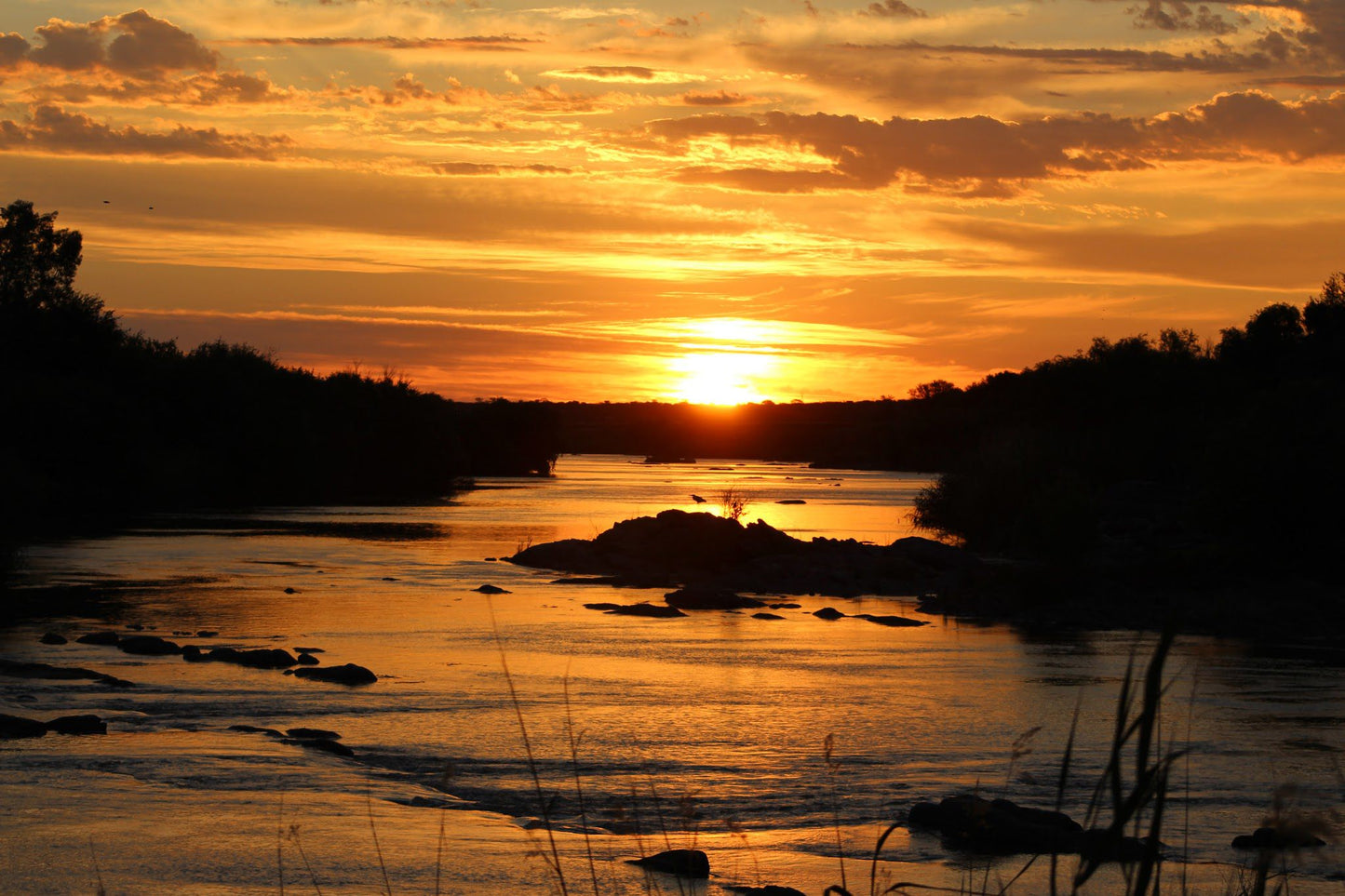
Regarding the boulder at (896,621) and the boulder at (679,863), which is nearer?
the boulder at (679,863)

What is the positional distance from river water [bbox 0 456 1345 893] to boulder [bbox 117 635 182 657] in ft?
2.10

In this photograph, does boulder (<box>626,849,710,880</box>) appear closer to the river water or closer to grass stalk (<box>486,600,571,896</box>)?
the river water

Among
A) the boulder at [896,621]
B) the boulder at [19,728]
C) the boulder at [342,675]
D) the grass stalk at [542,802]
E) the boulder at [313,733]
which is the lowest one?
the boulder at [896,621]

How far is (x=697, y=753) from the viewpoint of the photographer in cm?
2358

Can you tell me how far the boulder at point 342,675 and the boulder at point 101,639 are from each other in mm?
6552

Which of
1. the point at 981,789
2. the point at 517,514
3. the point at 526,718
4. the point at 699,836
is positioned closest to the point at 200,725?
the point at 526,718

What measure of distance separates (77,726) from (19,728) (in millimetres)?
892

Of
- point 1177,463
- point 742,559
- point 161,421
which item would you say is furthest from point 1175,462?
point 161,421

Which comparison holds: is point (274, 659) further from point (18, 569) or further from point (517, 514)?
point (517, 514)

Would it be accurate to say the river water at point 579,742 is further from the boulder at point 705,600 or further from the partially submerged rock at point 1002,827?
the boulder at point 705,600

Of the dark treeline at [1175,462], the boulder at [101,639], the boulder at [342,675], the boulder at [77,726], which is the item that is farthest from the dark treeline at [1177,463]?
the boulder at [77,726]

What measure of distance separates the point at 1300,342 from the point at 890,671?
8586 cm

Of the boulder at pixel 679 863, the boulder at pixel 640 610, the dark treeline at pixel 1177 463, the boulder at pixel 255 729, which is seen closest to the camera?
the boulder at pixel 679 863

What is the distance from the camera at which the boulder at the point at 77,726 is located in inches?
882
